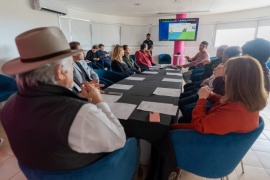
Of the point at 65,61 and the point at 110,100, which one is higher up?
the point at 65,61

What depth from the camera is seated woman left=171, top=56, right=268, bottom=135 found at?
974mm

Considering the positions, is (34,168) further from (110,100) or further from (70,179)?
(110,100)

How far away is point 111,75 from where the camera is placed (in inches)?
122

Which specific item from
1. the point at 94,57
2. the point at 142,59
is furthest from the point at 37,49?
the point at 94,57

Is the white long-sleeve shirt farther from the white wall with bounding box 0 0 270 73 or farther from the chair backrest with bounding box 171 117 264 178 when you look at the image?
the white wall with bounding box 0 0 270 73

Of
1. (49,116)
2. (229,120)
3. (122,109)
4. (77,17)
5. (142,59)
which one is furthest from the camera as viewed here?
(77,17)

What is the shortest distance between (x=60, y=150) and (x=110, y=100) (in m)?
0.96

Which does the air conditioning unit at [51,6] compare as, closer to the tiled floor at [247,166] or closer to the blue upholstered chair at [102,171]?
the tiled floor at [247,166]

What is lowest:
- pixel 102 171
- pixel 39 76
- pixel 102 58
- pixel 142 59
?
pixel 102 171

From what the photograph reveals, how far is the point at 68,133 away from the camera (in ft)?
2.16

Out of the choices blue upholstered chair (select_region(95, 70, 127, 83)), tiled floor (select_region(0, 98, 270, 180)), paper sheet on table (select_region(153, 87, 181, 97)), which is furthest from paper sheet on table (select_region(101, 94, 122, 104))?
blue upholstered chair (select_region(95, 70, 127, 83))

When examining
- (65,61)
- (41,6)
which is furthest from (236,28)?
(65,61)

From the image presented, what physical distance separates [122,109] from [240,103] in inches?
34.2

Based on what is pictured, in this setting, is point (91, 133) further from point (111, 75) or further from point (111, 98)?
point (111, 75)
